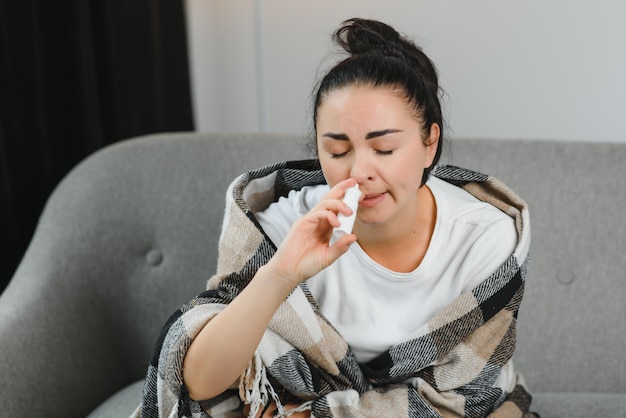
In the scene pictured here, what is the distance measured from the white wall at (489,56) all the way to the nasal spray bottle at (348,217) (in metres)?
0.62

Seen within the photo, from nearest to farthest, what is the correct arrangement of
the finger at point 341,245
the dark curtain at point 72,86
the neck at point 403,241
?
the finger at point 341,245, the neck at point 403,241, the dark curtain at point 72,86

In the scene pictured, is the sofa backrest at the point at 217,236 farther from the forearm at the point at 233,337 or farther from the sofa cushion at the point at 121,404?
the forearm at the point at 233,337

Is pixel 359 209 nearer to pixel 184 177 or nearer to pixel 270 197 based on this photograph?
pixel 270 197

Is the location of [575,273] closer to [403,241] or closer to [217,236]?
[403,241]

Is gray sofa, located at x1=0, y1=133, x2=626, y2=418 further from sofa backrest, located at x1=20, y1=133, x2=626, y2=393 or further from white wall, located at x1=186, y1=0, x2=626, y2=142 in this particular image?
white wall, located at x1=186, y1=0, x2=626, y2=142

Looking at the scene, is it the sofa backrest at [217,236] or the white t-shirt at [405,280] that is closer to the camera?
the white t-shirt at [405,280]

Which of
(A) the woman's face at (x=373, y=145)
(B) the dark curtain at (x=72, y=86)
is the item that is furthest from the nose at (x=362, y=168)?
(B) the dark curtain at (x=72, y=86)

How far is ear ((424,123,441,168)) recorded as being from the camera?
3.90ft

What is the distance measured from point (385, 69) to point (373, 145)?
111 millimetres

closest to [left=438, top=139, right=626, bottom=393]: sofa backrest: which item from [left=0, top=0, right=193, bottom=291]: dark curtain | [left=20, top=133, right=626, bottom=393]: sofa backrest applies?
[left=20, top=133, right=626, bottom=393]: sofa backrest

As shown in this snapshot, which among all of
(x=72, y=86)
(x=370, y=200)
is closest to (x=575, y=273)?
(x=370, y=200)

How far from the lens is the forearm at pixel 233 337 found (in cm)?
106

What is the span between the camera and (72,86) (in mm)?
1919

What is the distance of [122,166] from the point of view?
1.70 metres
